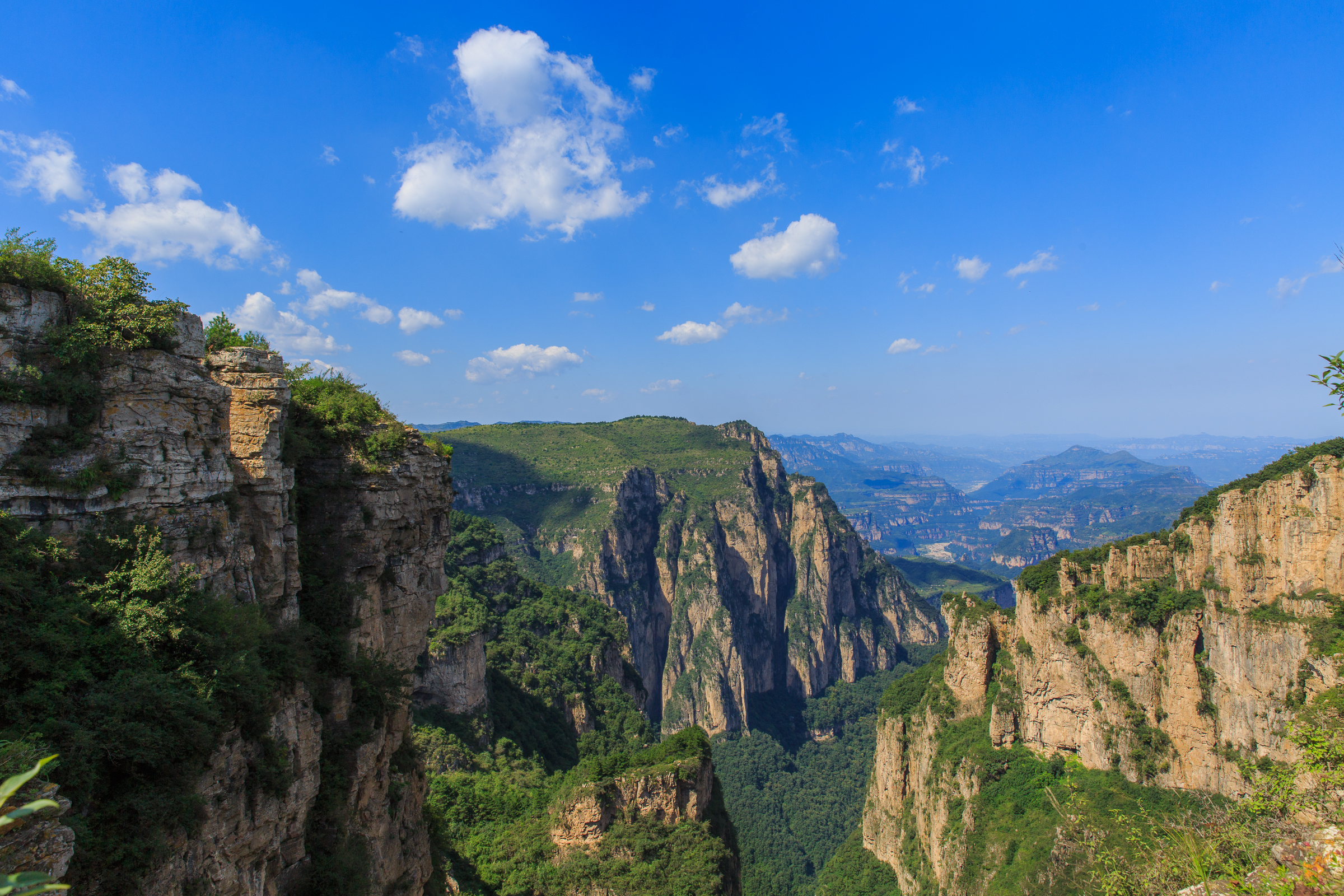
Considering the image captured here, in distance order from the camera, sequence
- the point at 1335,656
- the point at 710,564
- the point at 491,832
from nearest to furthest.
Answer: the point at 1335,656
the point at 491,832
the point at 710,564

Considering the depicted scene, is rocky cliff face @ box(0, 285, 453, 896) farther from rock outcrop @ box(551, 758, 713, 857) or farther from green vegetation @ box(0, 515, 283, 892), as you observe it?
rock outcrop @ box(551, 758, 713, 857)

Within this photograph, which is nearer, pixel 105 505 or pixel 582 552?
pixel 105 505

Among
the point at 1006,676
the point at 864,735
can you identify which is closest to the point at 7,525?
the point at 1006,676

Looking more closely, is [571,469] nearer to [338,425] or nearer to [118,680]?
[338,425]

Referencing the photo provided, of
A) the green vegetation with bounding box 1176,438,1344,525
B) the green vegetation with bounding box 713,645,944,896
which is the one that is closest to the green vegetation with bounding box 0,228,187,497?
the green vegetation with bounding box 1176,438,1344,525

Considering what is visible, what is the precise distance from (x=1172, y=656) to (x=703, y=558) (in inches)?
3494

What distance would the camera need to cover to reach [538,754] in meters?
46.8

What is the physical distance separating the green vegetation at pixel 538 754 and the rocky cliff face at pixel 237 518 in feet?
39.6

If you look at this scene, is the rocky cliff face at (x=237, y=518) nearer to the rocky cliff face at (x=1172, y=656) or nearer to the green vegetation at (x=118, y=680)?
the green vegetation at (x=118, y=680)

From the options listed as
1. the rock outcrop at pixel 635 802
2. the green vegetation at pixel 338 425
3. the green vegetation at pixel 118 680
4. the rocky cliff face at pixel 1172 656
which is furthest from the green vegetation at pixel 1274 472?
the green vegetation at pixel 118 680

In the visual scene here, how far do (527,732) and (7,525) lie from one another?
4631cm

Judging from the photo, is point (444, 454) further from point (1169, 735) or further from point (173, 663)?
point (1169, 735)

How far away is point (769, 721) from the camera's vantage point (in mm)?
115125

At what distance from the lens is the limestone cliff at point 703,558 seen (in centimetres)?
11244
